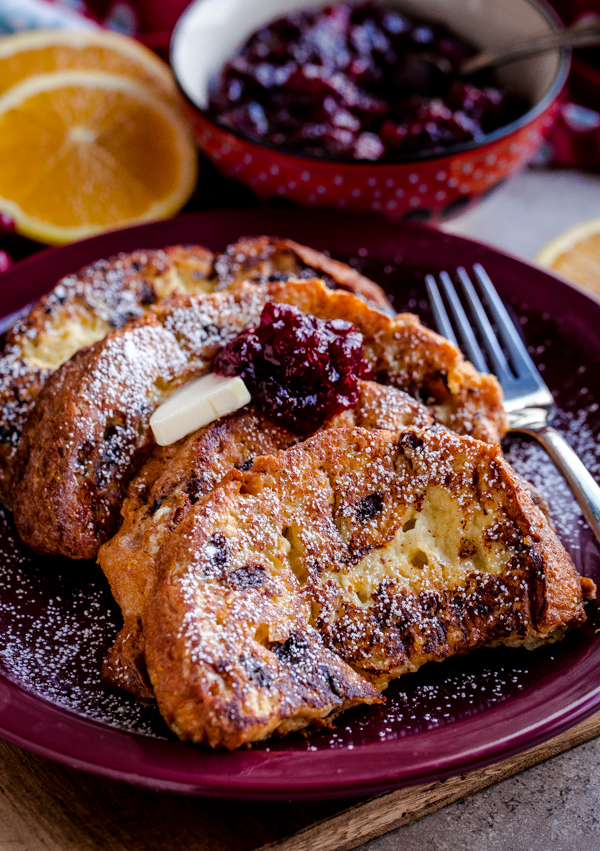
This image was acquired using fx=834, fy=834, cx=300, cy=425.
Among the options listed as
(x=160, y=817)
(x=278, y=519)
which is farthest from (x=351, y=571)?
(x=160, y=817)

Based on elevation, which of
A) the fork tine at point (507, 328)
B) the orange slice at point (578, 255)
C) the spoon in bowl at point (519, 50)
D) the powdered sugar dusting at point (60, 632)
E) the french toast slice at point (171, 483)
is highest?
the spoon in bowl at point (519, 50)

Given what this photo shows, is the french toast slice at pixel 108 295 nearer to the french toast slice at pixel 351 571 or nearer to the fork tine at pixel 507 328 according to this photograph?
the fork tine at pixel 507 328

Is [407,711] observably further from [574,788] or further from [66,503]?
[66,503]

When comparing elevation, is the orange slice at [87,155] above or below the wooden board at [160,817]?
above

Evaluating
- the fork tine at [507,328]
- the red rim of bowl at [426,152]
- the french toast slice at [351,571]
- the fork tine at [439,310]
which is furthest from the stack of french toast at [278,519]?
the red rim of bowl at [426,152]

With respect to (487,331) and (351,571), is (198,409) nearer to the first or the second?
(351,571)

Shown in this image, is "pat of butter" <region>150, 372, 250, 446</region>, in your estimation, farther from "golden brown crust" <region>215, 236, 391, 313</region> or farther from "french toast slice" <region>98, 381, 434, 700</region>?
"golden brown crust" <region>215, 236, 391, 313</region>

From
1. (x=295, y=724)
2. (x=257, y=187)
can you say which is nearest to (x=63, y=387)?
(x=295, y=724)
